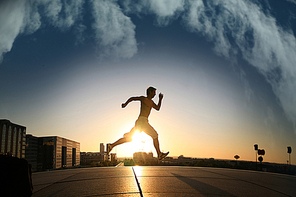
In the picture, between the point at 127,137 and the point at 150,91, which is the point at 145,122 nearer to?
the point at 127,137

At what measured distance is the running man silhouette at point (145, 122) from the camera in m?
8.66

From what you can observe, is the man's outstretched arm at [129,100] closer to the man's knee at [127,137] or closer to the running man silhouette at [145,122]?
the running man silhouette at [145,122]

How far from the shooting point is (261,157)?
2592 centimetres

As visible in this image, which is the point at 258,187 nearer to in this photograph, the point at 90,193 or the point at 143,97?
the point at 90,193

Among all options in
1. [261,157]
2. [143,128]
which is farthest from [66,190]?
[261,157]

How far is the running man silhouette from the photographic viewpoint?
8664mm

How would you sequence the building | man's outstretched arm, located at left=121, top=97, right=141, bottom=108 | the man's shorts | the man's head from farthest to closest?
the building
the man's head
man's outstretched arm, located at left=121, top=97, right=141, bottom=108
the man's shorts

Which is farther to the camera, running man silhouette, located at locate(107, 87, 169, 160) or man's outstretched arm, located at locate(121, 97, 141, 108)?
man's outstretched arm, located at locate(121, 97, 141, 108)

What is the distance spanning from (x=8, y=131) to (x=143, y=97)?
208194 mm

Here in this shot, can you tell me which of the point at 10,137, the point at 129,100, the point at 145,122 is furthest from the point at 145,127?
the point at 10,137

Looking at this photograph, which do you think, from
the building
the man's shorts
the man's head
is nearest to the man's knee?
the man's shorts

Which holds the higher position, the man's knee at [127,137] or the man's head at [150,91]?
the man's head at [150,91]

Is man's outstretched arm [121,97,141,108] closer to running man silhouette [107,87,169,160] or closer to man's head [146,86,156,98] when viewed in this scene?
running man silhouette [107,87,169,160]

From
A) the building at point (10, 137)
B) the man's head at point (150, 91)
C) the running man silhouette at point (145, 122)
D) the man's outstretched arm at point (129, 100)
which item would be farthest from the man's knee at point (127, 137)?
the building at point (10, 137)
